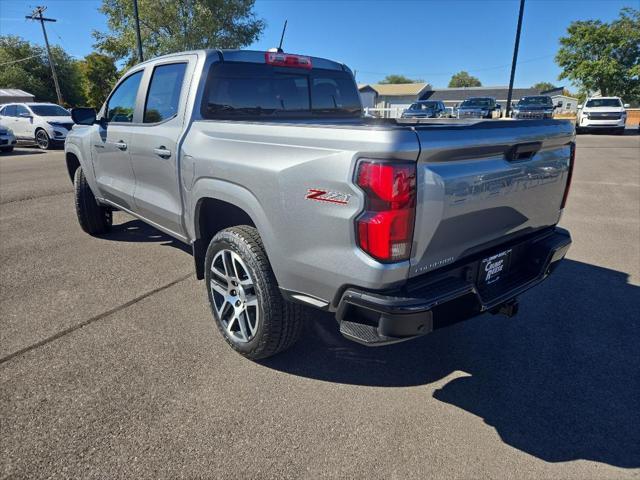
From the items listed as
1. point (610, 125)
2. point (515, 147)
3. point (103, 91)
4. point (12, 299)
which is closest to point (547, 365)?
point (515, 147)

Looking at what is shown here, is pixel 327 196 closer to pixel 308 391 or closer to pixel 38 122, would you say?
pixel 308 391

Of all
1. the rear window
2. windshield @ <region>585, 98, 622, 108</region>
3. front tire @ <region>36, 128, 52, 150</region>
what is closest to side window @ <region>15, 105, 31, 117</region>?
front tire @ <region>36, 128, 52, 150</region>

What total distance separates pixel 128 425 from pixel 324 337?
4.64 feet

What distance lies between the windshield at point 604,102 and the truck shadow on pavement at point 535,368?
23187mm

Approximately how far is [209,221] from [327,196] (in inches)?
57.7

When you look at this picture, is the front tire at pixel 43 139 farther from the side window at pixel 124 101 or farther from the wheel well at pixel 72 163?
the side window at pixel 124 101

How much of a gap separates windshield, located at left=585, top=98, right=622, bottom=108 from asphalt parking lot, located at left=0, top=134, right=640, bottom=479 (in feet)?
74.7

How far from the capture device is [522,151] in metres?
2.38

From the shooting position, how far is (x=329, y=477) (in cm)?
196

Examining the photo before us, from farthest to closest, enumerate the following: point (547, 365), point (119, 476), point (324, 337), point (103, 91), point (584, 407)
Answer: point (103, 91) → point (324, 337) → point (547, 365) → point (584, 407) → point (119, 476)

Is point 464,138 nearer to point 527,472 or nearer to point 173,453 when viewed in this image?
point 527,472

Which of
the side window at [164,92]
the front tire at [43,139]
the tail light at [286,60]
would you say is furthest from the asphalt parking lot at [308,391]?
the front tire at [43,139]

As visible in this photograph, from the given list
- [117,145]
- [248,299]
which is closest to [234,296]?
[248,299]

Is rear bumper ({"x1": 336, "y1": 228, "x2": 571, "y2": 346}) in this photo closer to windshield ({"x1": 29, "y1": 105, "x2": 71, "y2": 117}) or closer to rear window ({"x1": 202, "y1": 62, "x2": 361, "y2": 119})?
rear window ({"x1": 202, "y1": 62, "x2": 361, "y2": 119})
